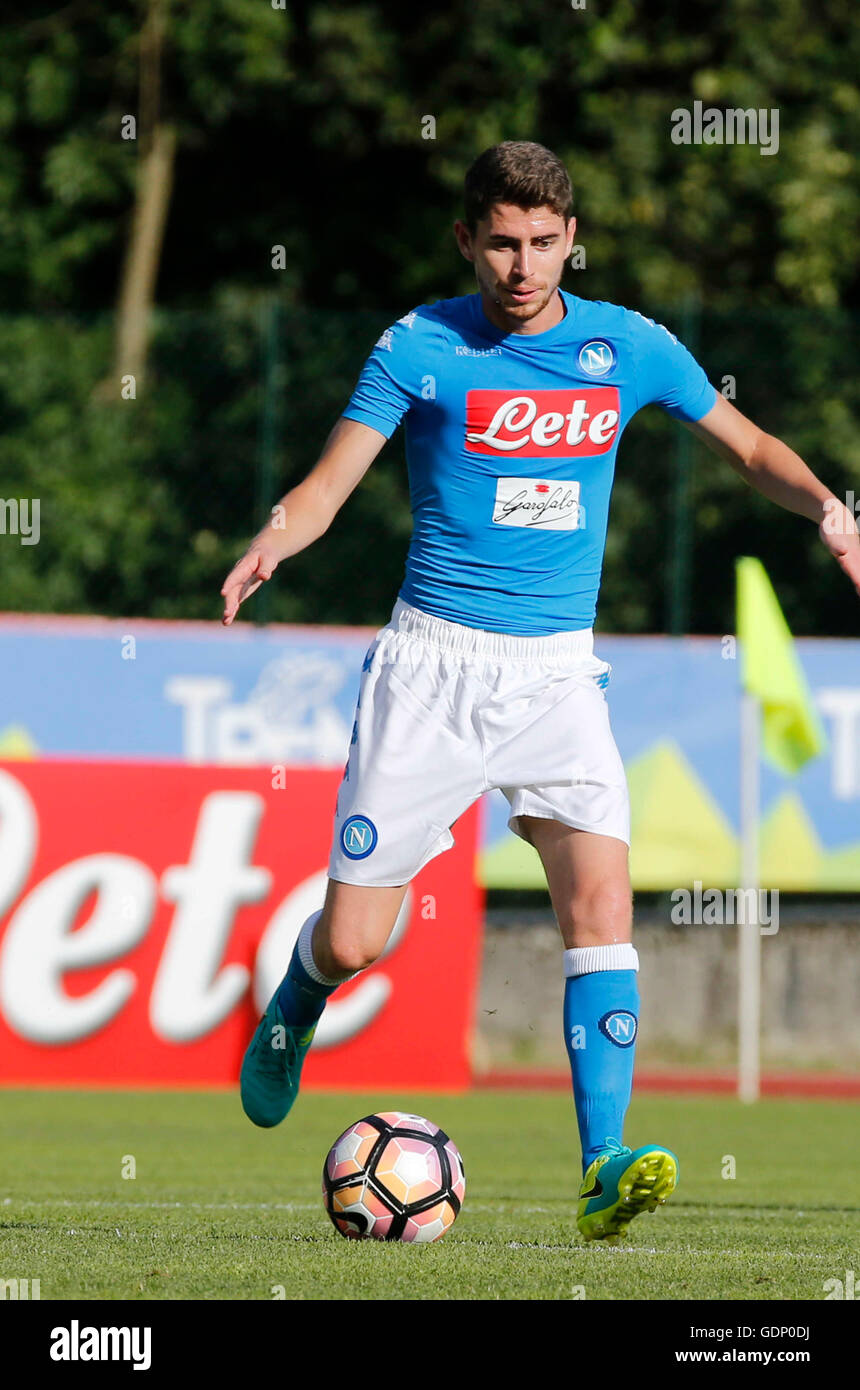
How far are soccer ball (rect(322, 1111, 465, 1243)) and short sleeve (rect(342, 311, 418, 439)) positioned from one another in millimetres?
1848

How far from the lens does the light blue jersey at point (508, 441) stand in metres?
5.40

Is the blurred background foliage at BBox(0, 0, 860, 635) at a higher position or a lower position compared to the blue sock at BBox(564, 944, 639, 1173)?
higher

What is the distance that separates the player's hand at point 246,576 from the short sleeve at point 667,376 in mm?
1206

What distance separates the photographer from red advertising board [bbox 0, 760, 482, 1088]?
1116 cm

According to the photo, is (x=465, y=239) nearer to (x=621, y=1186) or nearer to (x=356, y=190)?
(x=621, y=1186)

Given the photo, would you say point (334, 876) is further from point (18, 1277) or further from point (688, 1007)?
point (688, 1007)

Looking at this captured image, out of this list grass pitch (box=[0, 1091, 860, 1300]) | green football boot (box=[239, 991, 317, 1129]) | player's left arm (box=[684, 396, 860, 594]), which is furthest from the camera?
green football boot (box=[239, 991, 317, 1129])

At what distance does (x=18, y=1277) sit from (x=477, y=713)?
1794 mm

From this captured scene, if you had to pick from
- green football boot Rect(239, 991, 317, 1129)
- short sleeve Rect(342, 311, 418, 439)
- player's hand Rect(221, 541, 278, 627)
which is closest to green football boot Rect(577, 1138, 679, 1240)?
green football boot Rect(239, 991, 317, 1129)

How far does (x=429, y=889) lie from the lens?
1170cm

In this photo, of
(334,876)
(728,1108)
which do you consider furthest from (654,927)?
(334,876)

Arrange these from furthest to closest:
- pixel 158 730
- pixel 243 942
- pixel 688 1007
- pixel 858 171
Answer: pixel 858 171 → pixel 688 1007 → pixel 158 730 → pixel 243 942
